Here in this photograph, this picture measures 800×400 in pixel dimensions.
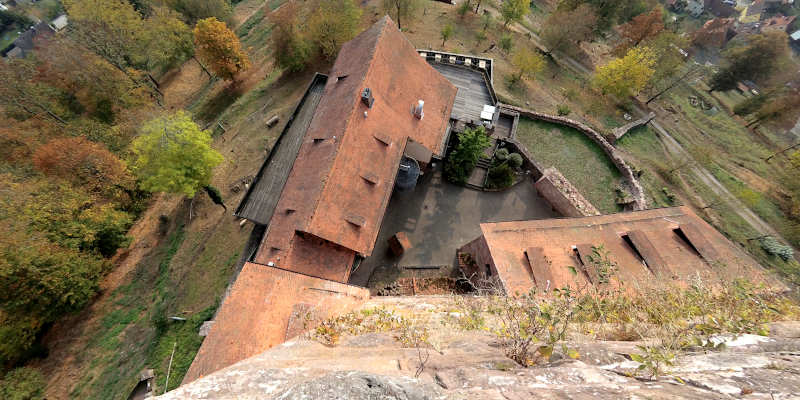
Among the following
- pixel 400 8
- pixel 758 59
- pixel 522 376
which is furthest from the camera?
pixel 758 59

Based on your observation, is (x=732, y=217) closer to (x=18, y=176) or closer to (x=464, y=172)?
(x=464, y=172)

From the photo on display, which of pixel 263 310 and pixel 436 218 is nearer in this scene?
pixel 263 310


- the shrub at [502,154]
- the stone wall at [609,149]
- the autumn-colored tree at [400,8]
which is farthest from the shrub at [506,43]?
the shrub at [502,154]

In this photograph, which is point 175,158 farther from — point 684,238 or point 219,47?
point 684,238

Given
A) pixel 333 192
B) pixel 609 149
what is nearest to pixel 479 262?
pixel 333 192

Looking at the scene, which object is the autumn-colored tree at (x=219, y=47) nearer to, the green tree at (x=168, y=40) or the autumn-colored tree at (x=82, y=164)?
the green tree at (x=168, y=40)

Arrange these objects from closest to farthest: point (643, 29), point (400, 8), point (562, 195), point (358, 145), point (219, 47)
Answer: point (358, 145) → point (562, 195) → point (219, 47) → point (400, 8) → point (643, 29)

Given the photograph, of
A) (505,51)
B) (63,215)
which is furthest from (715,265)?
(63,215)
